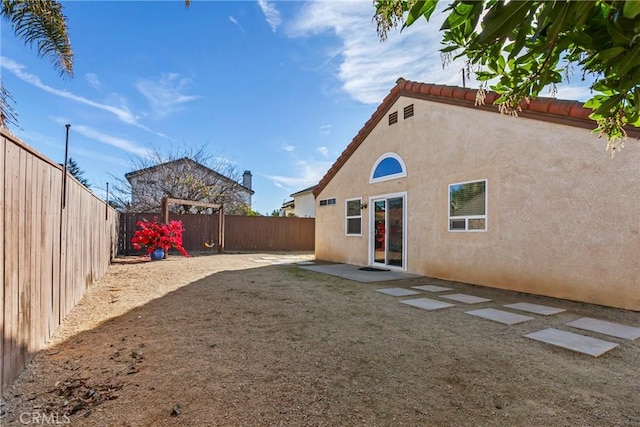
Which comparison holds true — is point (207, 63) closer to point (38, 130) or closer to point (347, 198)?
point (38, 130)

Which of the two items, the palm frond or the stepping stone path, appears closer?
the stepping stone path

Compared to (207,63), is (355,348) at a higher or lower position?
lower

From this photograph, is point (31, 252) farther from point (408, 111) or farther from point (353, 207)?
point (353, 207)

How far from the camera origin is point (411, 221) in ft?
27.1

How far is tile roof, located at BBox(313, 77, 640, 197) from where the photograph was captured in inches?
209

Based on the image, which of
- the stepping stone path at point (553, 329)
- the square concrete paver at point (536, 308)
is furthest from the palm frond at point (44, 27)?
the square concrete paver at point (536, 308)

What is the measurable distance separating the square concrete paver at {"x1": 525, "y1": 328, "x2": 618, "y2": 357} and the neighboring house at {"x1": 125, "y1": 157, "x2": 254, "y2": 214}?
16.0m

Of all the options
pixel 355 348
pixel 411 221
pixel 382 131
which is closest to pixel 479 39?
pixel 355 348

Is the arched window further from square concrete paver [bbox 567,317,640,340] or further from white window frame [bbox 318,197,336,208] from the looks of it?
square concrete paver [bbox 567,317,640,340]

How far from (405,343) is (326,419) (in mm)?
1568

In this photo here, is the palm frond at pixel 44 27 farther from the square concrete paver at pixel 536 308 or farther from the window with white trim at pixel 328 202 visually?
the square concrete paver at pixel 536 308

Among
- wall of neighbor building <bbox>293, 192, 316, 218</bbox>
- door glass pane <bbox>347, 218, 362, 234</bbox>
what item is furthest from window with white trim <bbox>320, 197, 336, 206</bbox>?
wall of neighbor building <bbox>293, 192, 316, 218</bbox>

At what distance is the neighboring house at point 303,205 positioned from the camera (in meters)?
22.5

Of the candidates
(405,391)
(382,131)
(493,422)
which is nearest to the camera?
(493,422)
